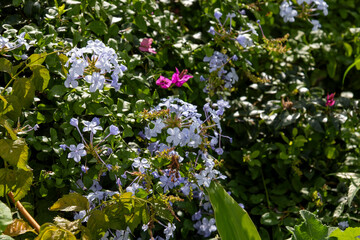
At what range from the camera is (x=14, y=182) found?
143 centimetres

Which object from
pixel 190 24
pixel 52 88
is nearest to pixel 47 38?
pixel 52 88

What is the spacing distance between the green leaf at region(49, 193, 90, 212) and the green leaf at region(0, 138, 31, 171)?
5.6 inches

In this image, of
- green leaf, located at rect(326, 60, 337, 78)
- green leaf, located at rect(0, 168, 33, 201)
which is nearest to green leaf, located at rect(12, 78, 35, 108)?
green leaf, located at rect(0, 168, 33, 201)

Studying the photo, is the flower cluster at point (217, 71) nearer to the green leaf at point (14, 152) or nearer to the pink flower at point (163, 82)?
the pink flower at point (163, 82)

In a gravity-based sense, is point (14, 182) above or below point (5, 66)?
below

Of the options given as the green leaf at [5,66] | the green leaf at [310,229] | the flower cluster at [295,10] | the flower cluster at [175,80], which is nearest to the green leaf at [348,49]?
the flower cluster at [295,10]

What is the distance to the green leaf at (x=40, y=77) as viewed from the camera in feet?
5.08

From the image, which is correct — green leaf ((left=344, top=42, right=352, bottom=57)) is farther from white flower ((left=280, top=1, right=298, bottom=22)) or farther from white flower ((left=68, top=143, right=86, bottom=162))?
white flower ((left=68, top=143, right=86, bottom=162))

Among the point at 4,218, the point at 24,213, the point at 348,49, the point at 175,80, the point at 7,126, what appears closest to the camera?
the point at 4,218

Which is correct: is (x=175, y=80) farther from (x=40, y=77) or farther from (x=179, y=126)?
(x=40, y=77)

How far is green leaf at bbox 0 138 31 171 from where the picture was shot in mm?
1383

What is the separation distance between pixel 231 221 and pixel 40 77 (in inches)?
30.7

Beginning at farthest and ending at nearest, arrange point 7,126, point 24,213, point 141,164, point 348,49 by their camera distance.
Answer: point 348,49 < point 141,164 < point 24,213 < point 7,126

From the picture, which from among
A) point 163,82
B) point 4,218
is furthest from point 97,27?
point 4,218
